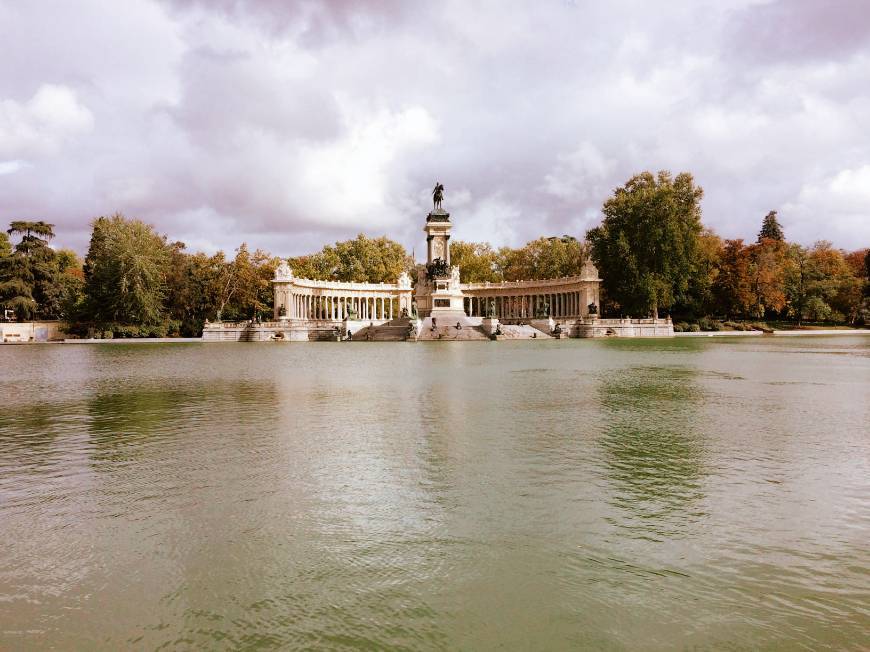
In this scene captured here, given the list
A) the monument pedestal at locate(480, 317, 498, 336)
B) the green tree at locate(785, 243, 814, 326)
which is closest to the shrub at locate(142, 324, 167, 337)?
the monument pedestal at locate(480, 317, 498, 336)

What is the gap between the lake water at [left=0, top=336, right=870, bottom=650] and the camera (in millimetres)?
4797

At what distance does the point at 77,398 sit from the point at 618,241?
6109 cm

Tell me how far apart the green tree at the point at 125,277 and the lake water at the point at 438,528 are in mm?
55689

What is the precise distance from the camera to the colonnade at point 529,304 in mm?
78938

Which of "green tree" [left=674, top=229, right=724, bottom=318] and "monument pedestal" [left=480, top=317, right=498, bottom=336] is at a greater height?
"green tree" [left=674, top=229, right=724, bottom=318]

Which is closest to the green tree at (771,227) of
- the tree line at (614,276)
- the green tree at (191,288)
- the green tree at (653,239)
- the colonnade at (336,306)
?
the tree line at (614,276)

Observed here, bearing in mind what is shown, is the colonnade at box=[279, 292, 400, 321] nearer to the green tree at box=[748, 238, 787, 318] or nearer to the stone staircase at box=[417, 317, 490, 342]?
the stone staircase at box=[417, 317, 490, 342]

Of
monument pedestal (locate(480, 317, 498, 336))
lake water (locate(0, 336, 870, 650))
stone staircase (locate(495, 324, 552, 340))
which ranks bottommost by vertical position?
lake water (locate(0, 336, 870, 650))

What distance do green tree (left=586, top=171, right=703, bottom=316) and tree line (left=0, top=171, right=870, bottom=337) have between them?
0.42ft

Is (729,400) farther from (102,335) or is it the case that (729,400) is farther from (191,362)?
(102,335)

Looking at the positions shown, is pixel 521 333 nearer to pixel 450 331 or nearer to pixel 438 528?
pixel 450 331

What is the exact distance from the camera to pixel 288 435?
1203 cm

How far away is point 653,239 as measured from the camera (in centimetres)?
6694

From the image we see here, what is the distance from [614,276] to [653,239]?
815 centimetres
